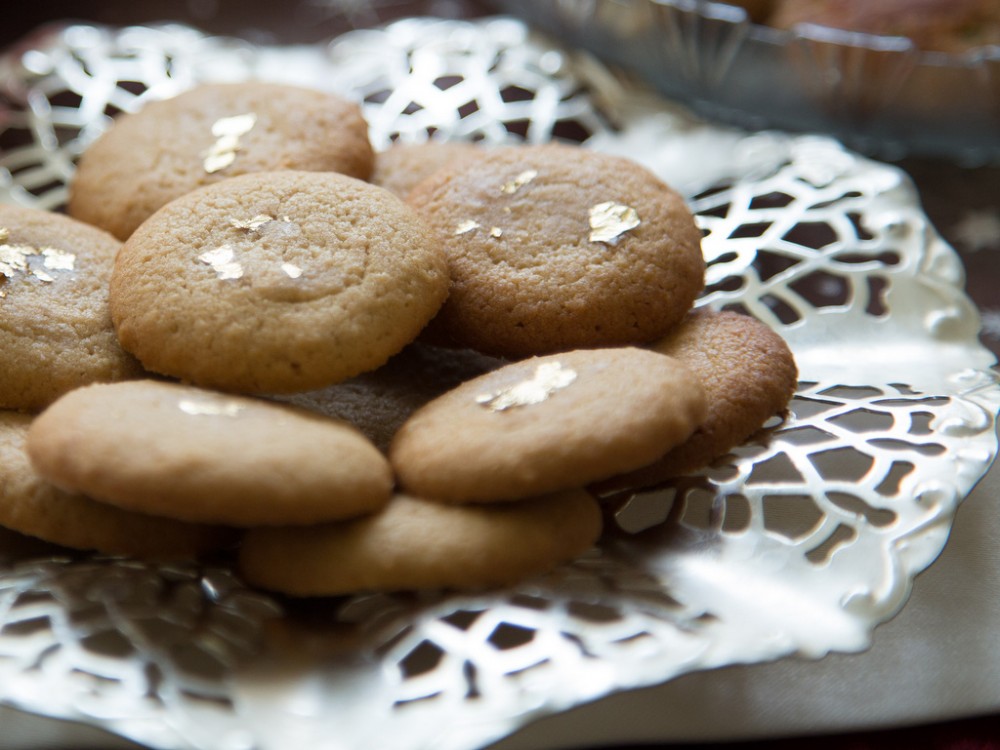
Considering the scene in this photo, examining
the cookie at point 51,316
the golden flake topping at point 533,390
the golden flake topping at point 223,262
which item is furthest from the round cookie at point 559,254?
the cookie at point 51,316

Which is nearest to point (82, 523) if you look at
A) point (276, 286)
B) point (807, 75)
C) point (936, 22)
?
point (276, 286)

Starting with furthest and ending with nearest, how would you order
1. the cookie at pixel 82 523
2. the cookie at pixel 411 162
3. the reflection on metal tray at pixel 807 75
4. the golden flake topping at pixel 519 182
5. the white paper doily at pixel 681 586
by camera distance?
the reflection on metal tray at pixel 807 75 → the cookie at pixel 411 162 → the golden flake topping at pixel 519 182 → the cookie at pixel 82 523 → the white paper doily at pixel 681 586

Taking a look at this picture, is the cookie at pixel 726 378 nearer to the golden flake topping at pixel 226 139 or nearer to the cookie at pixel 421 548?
the cookie at pixel 421 548

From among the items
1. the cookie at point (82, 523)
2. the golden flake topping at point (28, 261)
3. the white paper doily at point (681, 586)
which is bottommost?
the white paper doily at point (681, 586)

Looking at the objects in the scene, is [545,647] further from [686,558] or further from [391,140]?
[391,140]

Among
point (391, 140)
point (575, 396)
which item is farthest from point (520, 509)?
point (391, 140)

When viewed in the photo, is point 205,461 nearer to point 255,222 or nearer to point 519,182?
point 255,222

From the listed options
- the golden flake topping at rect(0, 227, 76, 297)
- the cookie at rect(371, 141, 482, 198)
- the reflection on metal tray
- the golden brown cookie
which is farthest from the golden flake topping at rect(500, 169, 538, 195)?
the golden brown cookie

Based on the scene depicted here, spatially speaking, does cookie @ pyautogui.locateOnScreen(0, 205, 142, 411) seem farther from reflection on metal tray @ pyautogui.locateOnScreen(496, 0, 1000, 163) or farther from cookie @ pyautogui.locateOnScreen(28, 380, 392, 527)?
reflection on metal tray @ pyautogui.locateOnScreen(496, 0, 1000, 163)
